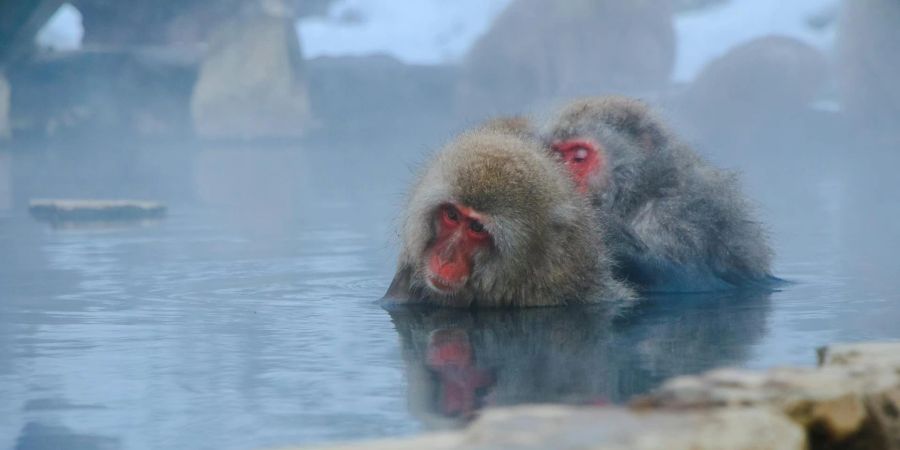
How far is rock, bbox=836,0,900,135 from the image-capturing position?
18.5 metres

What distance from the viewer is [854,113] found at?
1912cm

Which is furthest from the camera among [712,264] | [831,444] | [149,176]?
[149,176]

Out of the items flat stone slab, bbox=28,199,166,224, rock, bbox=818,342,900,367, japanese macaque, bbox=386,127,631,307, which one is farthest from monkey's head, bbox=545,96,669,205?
flat stone slab, bbox=28,199,166,224

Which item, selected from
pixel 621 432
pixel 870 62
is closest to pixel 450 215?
pixel 621 432

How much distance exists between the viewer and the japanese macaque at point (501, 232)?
4.03 meters

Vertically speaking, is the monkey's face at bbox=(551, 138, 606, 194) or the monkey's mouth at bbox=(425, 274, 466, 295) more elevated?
the monkey's face at bbox=(551, 138, 606, 194)

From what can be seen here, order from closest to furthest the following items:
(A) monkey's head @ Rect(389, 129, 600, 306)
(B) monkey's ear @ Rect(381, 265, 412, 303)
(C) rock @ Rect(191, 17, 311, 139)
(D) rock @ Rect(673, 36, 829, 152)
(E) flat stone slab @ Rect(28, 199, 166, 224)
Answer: (A) monkey's head @ Rect(389, 129, 600, 306) < (B) monkey's ear @ Rect(381, 265, 412, 303) < (E) flat stone slab @ Rect(28, 199, 166, 224) < (D) rock @ Rect(673, 36, 829, 152) < (C) rock @ Rect(191, 17, 311, 139)

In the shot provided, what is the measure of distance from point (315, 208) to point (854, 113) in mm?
12229

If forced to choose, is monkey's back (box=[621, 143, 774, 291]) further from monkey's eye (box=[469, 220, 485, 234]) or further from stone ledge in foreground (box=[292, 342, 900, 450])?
stone ledge in foreground (box=[292, 342, 900, 450])

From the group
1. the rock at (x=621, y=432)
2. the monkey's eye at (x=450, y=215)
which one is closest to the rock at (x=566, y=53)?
the monkey's eye at (x=450, y=215)

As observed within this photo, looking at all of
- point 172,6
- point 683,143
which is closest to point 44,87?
point 172,6

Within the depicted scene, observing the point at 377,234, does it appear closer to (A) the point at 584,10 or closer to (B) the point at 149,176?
(B) the point at 149,176

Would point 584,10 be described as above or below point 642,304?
above

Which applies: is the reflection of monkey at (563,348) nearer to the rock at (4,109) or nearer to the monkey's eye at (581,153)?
the monkey's eye at (581,153)
